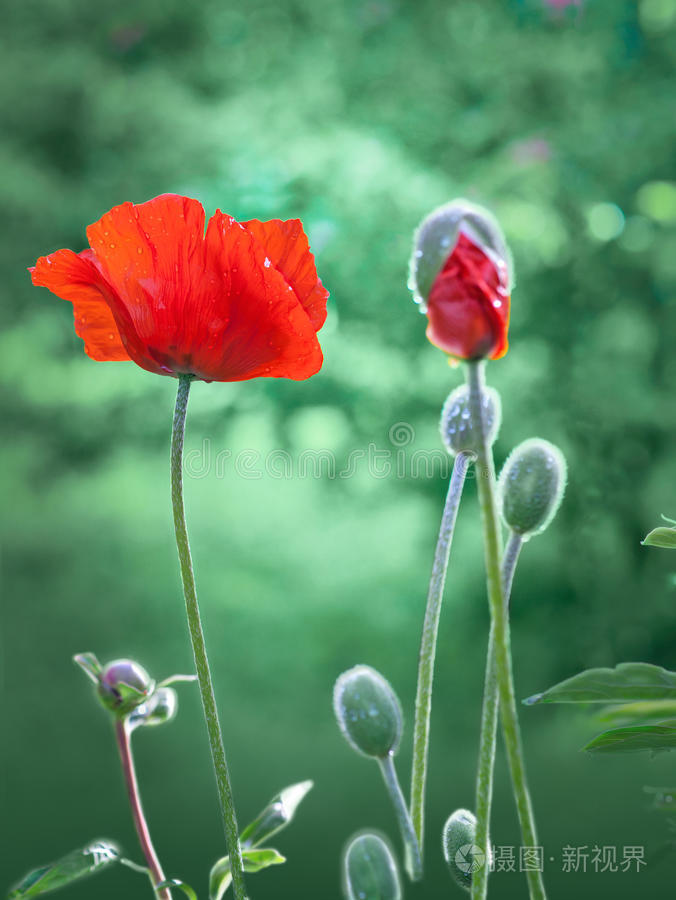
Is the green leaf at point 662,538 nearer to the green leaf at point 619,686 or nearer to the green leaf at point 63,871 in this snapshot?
the green leaf at point 619,686

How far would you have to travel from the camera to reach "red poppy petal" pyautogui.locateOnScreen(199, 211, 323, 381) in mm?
427

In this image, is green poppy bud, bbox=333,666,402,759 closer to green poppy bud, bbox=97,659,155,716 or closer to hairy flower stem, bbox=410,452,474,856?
hairy flower stem, bbox=410,452,474,856

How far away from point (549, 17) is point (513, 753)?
1962 mm

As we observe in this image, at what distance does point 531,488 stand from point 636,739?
11 centimetres

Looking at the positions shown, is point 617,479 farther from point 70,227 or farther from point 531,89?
point 70,227

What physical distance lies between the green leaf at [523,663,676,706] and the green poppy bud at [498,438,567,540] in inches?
2.3

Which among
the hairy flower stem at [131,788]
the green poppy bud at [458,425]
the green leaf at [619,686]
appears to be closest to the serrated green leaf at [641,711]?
the green leaf at [619,686]

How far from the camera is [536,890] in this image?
0.32m

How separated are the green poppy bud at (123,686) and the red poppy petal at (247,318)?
14cm

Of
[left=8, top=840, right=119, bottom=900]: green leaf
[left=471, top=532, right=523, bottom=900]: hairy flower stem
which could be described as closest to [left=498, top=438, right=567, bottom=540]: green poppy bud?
[left=471, top=532, right=523, bottom=900]: hairy flower stem

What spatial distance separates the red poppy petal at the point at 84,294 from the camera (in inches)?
17.8

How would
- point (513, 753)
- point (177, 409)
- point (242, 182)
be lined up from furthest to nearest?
1. point (242, 182)
2. point (177, 409)
3. point (513, 753)

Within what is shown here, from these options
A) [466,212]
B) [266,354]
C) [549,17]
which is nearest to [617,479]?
[549,17]

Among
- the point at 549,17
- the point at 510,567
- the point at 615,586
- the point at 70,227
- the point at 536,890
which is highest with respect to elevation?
the point at 549,17
